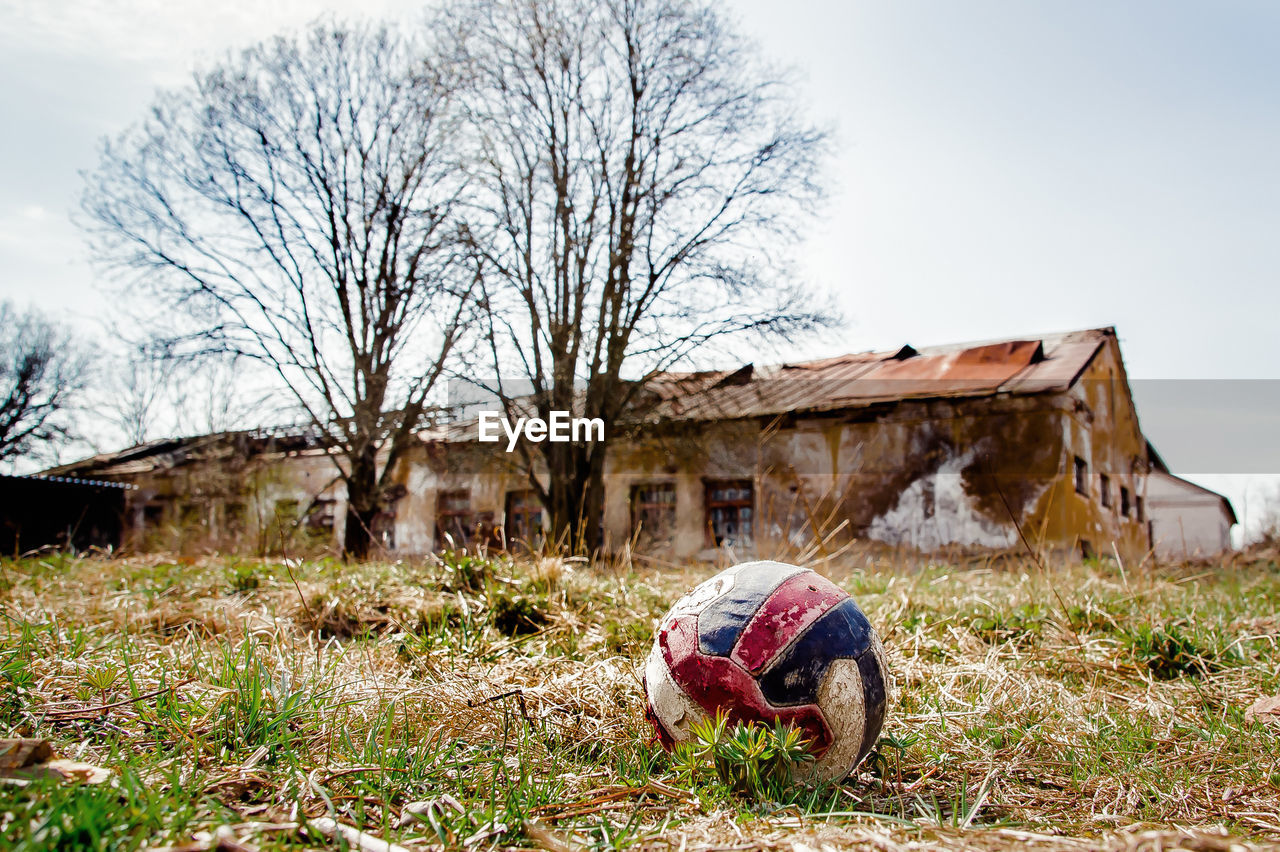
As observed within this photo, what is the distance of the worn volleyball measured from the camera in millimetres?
2660

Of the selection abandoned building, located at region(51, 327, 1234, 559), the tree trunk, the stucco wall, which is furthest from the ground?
the stucco wall

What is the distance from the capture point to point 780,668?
2.67 m

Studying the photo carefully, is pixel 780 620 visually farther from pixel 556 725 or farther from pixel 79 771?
pixel 79 771

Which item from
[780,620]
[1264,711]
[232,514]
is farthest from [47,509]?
[1264,711]

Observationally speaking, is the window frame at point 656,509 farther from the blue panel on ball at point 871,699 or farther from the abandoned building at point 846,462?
the blue panel on ball at point 871,699

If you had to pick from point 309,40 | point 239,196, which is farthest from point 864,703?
point 309,40

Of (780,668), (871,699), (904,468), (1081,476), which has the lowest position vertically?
(871,699)

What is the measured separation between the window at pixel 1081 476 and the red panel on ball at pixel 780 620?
16.0m

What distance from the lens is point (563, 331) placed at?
15000 mm

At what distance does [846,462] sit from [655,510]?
531 centimetres

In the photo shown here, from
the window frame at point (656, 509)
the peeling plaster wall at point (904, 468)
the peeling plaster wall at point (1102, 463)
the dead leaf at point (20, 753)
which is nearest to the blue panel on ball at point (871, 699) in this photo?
the dead leaf at point (20, 753)

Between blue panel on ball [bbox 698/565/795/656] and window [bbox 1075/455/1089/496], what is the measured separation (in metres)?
16.0

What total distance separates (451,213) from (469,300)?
2.83 m

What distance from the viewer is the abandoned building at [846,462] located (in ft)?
52.0
